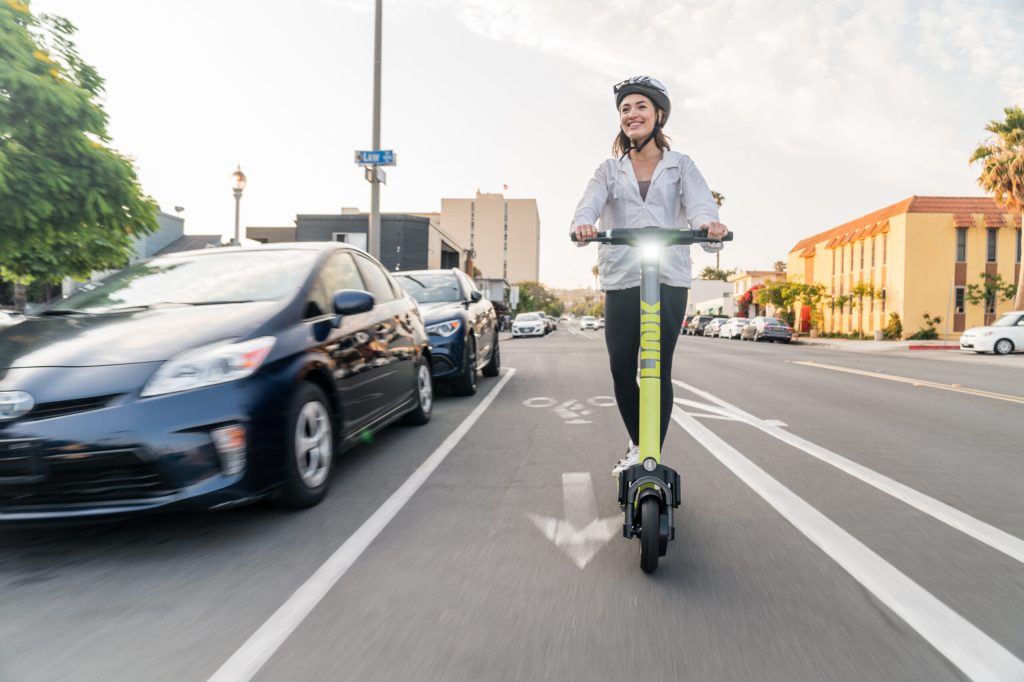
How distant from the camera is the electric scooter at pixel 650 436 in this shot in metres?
2.73

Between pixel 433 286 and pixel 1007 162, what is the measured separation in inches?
1264

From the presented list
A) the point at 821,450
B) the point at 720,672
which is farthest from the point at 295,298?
the point at 821,450

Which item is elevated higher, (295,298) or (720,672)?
(295,298)

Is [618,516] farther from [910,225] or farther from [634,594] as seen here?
[910,225]

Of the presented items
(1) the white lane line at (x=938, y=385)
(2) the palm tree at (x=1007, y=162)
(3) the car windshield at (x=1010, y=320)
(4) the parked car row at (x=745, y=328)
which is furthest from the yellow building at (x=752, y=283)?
(1) the white lane line at (x=938, y=385)

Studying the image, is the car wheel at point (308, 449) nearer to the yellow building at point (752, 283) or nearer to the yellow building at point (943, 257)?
the yellow building at point (943, 257)

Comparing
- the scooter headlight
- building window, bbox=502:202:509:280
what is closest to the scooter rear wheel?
the scooter headlight

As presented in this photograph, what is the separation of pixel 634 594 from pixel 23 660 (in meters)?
1.96

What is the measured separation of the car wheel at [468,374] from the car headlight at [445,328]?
0.28 meters

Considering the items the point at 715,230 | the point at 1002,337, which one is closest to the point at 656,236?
the point at 715,230

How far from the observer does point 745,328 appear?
4044 cm

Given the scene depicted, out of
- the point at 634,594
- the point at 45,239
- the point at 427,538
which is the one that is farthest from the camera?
the point at 45,239

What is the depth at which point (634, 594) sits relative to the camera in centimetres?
260

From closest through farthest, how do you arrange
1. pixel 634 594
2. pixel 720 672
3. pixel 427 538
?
pixel 720 672 < pixel 634 594 < pixel 427 538
